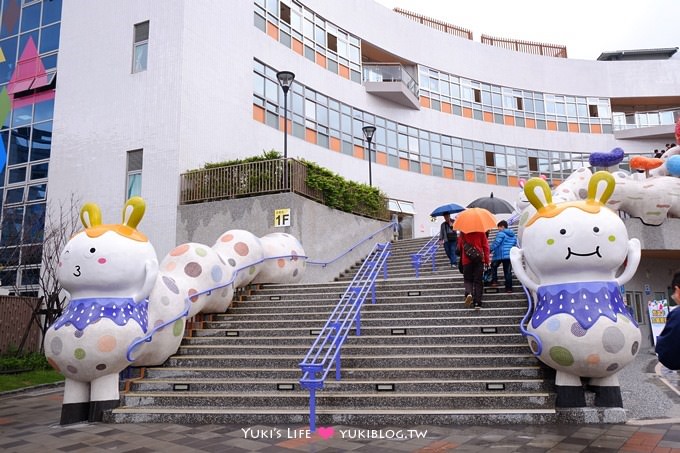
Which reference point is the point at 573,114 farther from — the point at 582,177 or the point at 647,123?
the point at 582,177

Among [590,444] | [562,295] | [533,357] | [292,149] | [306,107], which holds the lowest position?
[590,444]

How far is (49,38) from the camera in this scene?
19.5 meters

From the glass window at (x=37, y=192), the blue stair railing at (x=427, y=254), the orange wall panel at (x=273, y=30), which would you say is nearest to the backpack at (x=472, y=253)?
the blue stair railing at (x=427, y=254)

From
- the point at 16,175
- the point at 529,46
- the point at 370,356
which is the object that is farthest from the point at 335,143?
the point at 529,46

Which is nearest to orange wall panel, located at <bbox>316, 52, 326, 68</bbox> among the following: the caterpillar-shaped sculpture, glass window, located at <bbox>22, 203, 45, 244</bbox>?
glass window, located at <bbox>22, 203, 45, 244</bbox>

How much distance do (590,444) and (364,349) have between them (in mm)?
3599

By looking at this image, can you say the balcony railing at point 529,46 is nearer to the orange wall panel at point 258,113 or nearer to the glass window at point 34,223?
the orange wall panel at point 258,113

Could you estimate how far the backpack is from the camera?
8.73 meters

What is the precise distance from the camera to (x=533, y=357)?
24.5 feet

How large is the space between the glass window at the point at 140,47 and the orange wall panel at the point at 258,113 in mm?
3880

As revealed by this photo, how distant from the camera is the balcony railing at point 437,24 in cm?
2786

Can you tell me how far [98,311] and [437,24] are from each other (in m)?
26.7

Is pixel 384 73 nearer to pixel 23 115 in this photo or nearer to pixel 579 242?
pixel 23 115

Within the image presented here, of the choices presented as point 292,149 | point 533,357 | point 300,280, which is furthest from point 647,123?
point 533,357
